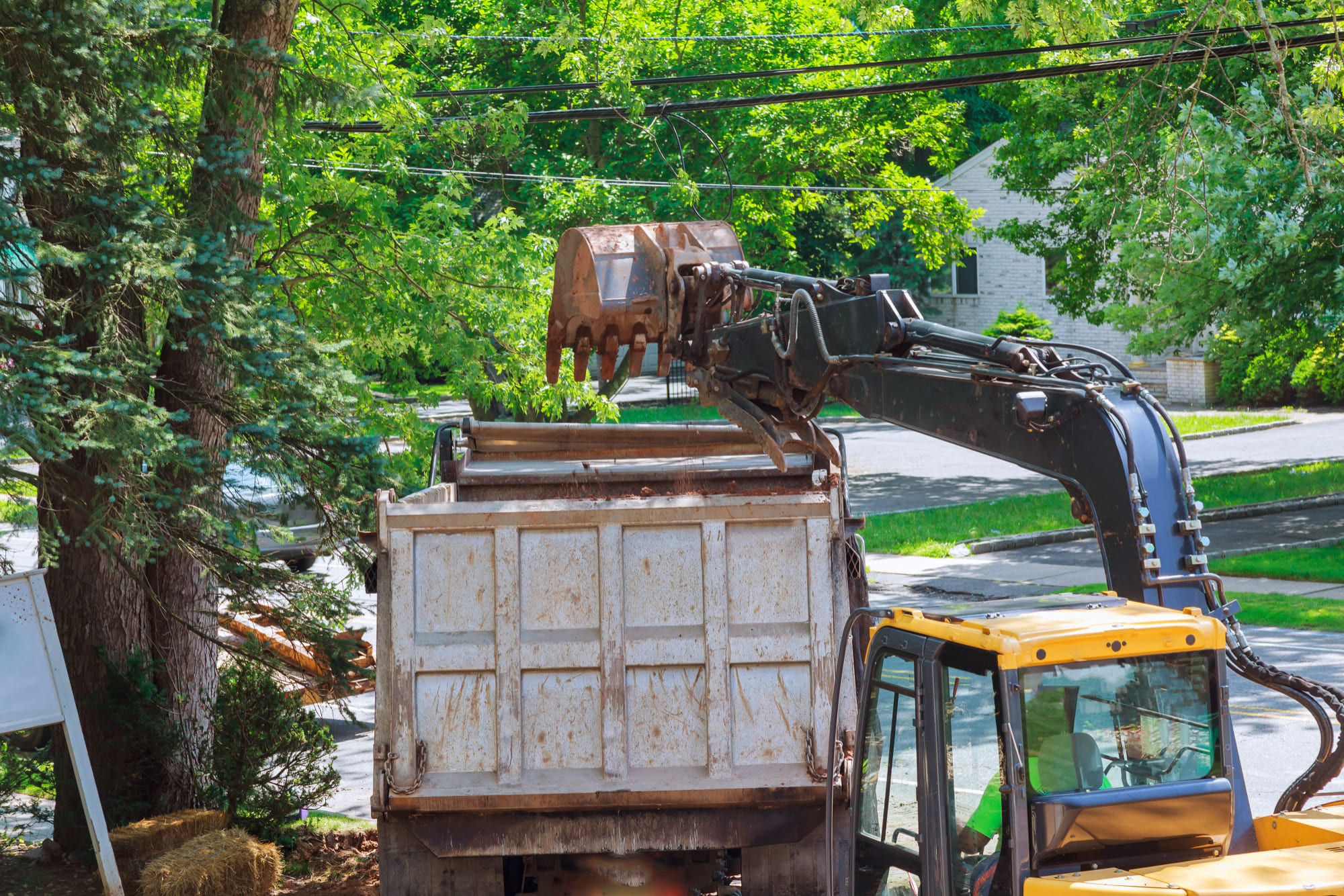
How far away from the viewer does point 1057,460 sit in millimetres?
5051

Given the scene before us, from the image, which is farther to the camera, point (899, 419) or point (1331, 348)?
point (1331, 348)

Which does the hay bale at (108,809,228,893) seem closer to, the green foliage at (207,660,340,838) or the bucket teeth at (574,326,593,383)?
the green foliage at (207,660,340,838)

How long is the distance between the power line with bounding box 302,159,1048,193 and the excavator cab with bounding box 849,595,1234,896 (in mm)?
9221

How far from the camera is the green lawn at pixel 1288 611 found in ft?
47.0

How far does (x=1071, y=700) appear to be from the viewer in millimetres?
4320

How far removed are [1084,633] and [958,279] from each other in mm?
39847

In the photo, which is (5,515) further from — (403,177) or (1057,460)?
(403,177)

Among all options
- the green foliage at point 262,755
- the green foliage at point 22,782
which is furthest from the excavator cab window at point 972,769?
the green foliage at point 22,782

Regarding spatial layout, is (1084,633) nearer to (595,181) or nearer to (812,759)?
(812,759)

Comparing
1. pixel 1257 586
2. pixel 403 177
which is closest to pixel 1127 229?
pixel 1257 586

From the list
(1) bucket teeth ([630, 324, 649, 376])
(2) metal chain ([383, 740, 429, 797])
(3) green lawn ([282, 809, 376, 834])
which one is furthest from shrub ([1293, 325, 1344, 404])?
(2) metal chain ([383, 740, 429, 797])

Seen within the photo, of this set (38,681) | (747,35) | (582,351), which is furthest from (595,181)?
(38,681)

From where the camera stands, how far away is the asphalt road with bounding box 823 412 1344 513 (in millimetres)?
24641

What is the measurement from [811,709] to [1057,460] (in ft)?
6.14
